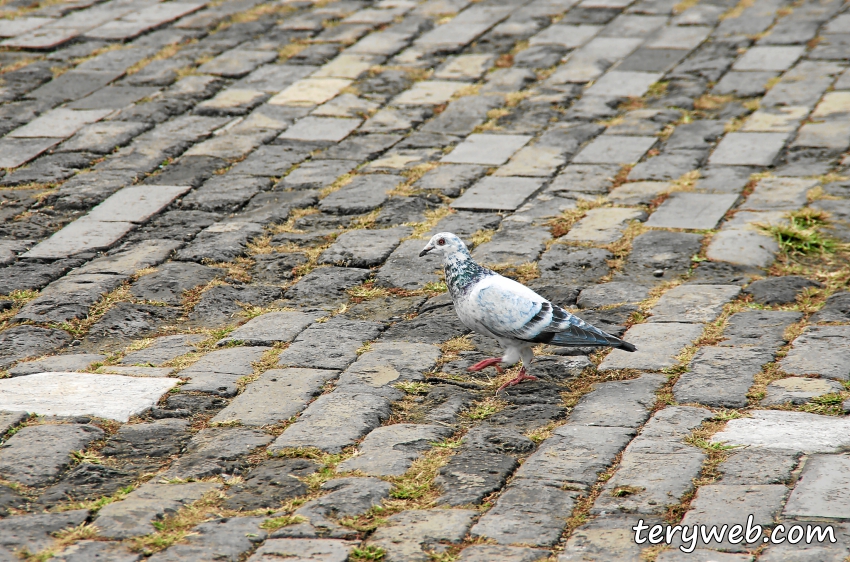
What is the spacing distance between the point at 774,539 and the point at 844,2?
28.9 feet

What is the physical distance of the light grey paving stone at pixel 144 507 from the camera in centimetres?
337

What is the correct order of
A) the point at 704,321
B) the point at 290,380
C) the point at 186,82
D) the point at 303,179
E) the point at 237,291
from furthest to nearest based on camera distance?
the point at 186,82 → the point at 303,179 → the point at 237,291 → the point at 704,321 → the point at 290,380

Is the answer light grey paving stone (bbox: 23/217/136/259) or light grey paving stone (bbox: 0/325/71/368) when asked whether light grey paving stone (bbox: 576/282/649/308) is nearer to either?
light grey paving stone (bbox: 0/325/71/368)

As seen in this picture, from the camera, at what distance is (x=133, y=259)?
5758 mm

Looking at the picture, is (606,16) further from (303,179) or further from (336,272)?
(336,272)

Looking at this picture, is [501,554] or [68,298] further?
[68,298]

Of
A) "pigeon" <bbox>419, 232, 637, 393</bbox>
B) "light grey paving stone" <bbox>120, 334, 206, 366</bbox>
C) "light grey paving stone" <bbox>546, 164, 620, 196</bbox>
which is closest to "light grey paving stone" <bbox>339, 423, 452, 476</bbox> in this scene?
"pigeon" <bbox>419, 232, 637, 393</bbox>

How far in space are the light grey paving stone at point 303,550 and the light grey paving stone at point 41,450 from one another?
0.96 meters

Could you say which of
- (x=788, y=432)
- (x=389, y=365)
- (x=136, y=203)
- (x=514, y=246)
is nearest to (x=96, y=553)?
(x=389, y=365)

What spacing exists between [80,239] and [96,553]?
3.14 m

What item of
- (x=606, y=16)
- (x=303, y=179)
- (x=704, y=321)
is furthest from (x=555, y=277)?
(x=606, y=16)

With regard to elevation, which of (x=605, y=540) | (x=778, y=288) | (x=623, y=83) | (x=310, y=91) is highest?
(x=310, y=91)

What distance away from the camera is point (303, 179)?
691cm

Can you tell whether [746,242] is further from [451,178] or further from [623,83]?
[623,83]
